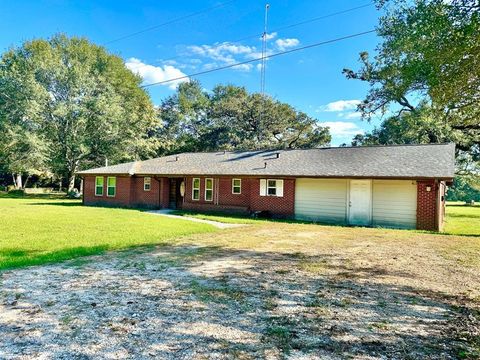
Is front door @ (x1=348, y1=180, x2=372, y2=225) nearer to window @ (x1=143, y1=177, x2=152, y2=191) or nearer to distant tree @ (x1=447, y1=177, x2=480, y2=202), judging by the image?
window @ (x1=143, y1=177, x2=152, y2=191)

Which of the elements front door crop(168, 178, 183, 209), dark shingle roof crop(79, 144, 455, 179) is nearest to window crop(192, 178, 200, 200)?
dark shingle roof crop(79, 144, 455, 179)

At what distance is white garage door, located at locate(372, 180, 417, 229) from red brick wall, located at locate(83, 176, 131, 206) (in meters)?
15.5

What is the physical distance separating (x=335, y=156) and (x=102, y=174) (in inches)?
611

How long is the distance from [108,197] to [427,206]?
19453 mm

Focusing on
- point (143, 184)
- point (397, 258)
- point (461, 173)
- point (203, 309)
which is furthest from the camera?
point (461, 173)

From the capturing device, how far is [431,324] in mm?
4176

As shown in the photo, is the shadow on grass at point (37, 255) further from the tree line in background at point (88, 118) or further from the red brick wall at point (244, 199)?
the tree line in background at point (88, 118)

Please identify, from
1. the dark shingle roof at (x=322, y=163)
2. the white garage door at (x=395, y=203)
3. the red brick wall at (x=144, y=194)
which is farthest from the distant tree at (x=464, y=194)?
the red brick wall at (x=144, y=194)

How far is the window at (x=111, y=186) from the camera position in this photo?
77.4 ft

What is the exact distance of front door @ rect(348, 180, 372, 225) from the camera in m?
16.0

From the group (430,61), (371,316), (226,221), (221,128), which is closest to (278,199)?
(226,221)

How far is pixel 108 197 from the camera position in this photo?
77.9 ft

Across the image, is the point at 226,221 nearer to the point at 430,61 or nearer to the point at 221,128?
the point at 430,61

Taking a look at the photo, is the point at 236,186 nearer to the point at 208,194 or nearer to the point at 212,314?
the point at 208,194
